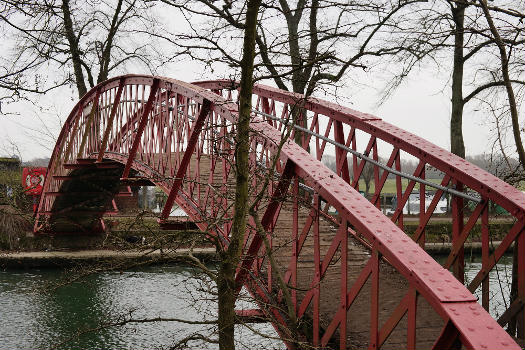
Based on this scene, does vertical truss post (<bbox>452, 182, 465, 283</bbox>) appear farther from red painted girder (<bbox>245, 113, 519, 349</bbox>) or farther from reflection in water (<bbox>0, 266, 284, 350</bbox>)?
reflection in water (<bbox>0, 266, 284, 350</bbox>)

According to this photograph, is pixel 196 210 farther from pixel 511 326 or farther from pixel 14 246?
pixel 14 246

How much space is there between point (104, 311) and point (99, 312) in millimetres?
166

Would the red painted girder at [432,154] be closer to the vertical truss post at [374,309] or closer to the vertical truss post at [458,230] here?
the vertical truss post at [458,230]

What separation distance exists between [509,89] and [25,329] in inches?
454

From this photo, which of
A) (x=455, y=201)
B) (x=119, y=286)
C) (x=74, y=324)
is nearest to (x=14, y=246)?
(x=119, y=286)

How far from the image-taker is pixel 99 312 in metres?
16.6

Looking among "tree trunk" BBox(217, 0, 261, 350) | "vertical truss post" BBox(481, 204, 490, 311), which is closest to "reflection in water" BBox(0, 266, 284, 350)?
"vertical truss post" BBox(481, 204, 490, 311)

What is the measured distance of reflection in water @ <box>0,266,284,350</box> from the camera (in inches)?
518

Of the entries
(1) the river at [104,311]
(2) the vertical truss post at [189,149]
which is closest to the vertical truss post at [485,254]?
(1) the river at [104,311]

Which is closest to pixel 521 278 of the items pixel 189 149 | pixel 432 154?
pixel 432 154

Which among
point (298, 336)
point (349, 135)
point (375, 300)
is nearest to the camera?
point (375, 300)

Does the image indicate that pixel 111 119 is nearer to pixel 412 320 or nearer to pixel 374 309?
pixel 374 309

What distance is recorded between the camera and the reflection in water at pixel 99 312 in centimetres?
1316

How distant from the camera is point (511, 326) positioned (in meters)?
7.11
